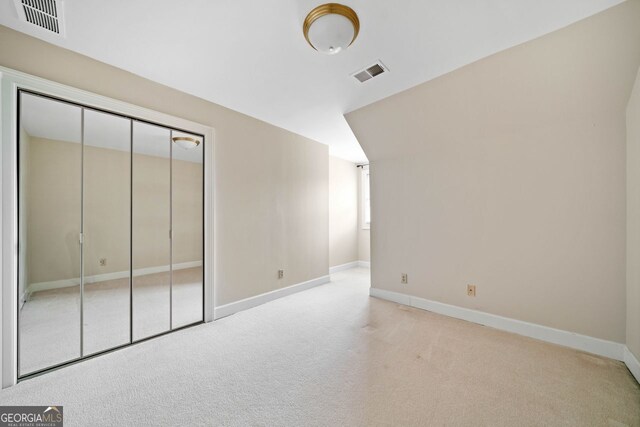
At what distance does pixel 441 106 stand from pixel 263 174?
236 centimetres

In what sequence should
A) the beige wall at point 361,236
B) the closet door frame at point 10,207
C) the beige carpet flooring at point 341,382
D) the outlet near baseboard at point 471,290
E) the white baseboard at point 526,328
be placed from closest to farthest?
the beige carpet flooring at point 341,382
the closet door frame at point 10,207
the white baseboard at point 526,328
the outlet near baseboard at point 471,290
the beige wall at point 361,236

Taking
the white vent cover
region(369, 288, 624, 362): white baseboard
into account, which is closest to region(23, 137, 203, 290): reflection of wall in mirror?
the white vent cover

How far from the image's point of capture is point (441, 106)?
258cm

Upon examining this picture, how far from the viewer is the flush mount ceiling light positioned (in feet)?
4.99

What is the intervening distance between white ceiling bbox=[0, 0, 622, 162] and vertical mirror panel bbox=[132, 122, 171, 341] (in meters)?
0.67

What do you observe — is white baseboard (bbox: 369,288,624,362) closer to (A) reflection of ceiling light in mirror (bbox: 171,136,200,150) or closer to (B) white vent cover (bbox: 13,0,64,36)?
(A) reflection of ceiling light in mirror (bbox: 171,136,200,150)

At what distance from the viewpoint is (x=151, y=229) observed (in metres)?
2.45

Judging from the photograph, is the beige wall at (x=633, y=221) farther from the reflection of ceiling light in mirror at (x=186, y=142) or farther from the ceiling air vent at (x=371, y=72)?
the reflection of ceiling light in mirror at (x=186, y=142)

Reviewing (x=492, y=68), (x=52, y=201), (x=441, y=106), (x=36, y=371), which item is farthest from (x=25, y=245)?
(x=492, y=68)

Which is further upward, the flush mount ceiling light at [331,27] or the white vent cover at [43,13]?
the white vent cover at [43,13]

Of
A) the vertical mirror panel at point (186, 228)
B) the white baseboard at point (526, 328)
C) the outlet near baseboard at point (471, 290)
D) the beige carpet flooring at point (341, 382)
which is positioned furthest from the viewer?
the outlet near baseboard at point (471, 290)

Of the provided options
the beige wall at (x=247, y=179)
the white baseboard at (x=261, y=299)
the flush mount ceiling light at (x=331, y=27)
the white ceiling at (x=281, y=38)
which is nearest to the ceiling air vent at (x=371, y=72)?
the white ceiling at (x=281, y=38)

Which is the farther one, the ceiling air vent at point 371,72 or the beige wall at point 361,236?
the beige wall at point 361,236

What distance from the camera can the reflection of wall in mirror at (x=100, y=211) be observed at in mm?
1900
